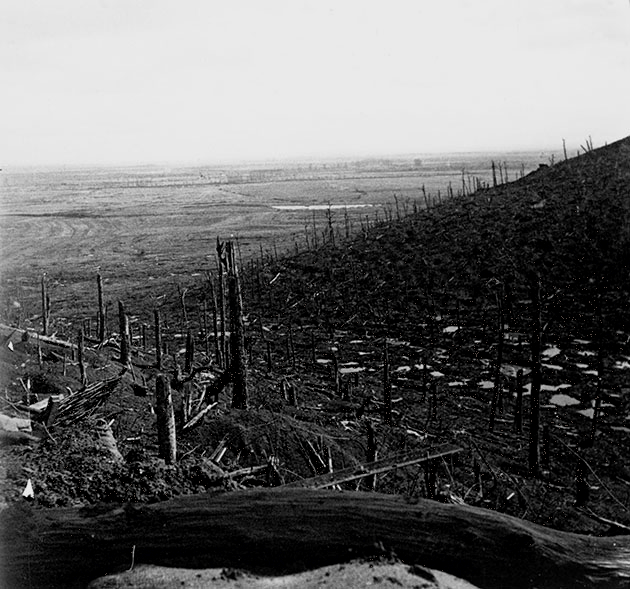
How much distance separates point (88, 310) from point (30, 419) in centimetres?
2884

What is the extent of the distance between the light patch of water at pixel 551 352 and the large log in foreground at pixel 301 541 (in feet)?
69.8

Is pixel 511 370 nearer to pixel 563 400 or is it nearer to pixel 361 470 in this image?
pixel 563 400

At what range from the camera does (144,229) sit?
69.8 meters

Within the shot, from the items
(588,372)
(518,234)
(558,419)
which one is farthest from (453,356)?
(518,234)

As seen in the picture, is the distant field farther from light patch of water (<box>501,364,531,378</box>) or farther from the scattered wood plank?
the scattered wood plank

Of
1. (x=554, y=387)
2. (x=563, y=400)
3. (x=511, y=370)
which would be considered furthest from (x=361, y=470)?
(x=511, y=370)

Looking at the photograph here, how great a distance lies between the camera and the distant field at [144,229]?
44.1 meters

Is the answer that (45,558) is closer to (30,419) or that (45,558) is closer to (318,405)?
Result: (30,419)

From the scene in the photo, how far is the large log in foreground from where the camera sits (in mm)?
4574

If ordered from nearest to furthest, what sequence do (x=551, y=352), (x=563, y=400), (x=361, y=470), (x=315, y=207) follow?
(x=361, y=470) → (x=563, y=400) → (x=551, y=352) → (x=315, y=207)

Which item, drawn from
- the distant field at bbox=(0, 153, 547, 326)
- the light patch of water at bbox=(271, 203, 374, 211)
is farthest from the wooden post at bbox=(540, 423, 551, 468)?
the light patch of water at bbox=(271, 203, 374, 211)

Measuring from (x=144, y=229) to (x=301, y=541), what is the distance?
2688 inches

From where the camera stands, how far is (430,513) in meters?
4.86

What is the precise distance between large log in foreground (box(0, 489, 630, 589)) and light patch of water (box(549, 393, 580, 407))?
1652 cm
